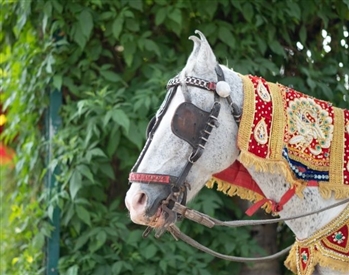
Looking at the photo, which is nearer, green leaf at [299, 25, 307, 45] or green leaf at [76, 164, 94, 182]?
green leaf at [76, 164, 94, 182]

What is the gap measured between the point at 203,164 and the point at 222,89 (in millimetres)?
223

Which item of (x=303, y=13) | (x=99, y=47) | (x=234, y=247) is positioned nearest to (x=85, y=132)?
(x=99, y=47)

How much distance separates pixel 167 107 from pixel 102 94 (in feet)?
4.32

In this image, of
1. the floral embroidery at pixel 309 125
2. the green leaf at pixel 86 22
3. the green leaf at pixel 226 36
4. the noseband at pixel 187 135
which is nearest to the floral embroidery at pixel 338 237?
the floral embroidery at pixel 309 125

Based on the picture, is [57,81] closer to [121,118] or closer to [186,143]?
[121,118]

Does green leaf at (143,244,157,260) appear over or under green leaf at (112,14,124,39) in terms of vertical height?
under

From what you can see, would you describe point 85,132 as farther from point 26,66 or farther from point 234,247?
point 234,247

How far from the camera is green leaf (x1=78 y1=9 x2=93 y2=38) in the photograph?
3842 mm

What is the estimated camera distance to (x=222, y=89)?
2.42 m

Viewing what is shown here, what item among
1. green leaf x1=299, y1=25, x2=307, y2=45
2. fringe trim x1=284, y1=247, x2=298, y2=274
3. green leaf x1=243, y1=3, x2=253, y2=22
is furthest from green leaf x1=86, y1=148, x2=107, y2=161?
fringe trim x1=284, y1=247, x2=298, y2=274

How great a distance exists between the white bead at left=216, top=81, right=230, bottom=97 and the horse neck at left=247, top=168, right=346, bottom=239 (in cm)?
26

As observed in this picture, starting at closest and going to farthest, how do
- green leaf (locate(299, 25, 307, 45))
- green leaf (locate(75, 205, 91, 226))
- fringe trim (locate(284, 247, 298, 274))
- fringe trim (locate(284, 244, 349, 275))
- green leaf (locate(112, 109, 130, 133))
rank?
fringe trim (locate(284, 244, 349, 275)), fringe trim (locate(284, 247, 298, 274)), green leaf (locate(112, 109, 130, 133)), green leaf (locate(75, 205, 91, 226)), green leaf (locate(299, 25, 307, 45))

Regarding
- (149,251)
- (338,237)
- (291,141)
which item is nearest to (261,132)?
(291,141)

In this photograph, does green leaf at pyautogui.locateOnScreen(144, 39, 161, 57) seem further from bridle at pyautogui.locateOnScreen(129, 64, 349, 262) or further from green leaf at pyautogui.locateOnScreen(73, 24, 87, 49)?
bridle at pyautogui.locateOnScreen(129, 64, 349, 262)
